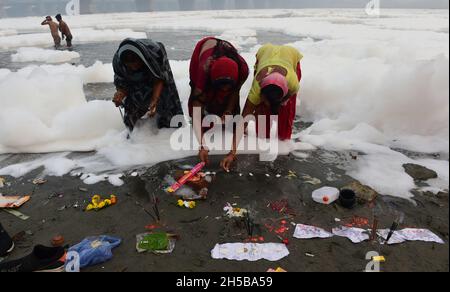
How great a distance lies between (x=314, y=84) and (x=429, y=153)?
2.52 meters

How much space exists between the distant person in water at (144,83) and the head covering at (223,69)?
957mm

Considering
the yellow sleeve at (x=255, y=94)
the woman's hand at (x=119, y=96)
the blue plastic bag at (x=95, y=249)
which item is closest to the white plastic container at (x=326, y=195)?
the yellow sleeve at (x=255, y=94)

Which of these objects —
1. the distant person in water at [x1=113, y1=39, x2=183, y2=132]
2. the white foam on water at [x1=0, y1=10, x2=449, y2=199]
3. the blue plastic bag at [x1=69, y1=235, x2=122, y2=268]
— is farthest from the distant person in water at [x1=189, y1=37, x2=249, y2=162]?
the blue plastic bag at [x1=69, y1=235, x2=122, y2=268]

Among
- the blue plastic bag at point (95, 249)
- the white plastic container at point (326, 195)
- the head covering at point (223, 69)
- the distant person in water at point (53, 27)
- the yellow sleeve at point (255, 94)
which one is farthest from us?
the distant person in water at point (53, 27)

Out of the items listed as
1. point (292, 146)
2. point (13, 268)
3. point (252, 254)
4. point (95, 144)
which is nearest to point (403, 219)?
point (252, 254)

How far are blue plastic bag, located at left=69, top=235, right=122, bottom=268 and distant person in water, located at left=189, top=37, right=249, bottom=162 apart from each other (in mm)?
1448

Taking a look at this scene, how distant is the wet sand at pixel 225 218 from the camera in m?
2.41

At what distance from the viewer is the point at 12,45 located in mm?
15773

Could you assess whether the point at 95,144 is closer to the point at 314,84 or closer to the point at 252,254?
the point at 252,254

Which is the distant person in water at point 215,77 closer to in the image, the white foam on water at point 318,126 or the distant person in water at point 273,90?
the distant person in water at point 273,90

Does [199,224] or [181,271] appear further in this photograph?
[199,224]

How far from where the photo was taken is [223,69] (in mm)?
3182

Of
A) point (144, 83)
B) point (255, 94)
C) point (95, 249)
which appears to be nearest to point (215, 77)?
point (255, 94)
